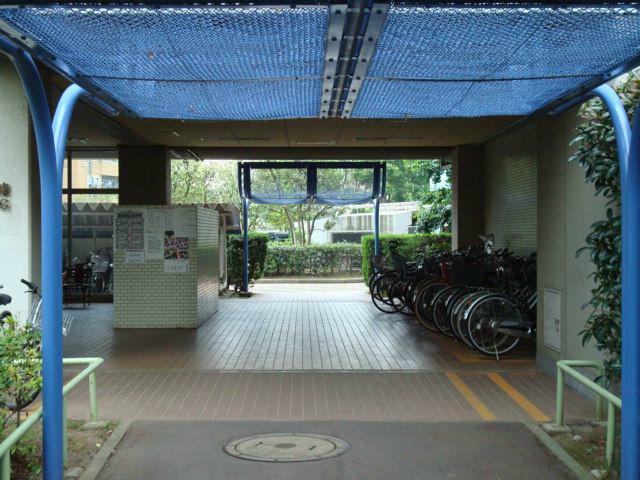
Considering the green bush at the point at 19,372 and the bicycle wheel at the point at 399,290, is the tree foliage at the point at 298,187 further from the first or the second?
the green bush at the point at 19,372

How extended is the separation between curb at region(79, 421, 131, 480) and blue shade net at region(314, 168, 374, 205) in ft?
33.8

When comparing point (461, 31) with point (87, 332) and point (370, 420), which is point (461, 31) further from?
point (87, 332)

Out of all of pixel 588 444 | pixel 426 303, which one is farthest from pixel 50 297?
pixel 426 303

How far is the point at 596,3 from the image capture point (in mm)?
2848

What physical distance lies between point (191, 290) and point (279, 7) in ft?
26.4

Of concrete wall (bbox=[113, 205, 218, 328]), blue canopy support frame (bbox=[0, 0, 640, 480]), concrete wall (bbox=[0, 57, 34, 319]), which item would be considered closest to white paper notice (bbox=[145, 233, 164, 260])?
concrete wall (bbox=[113, 205, 218, 328])

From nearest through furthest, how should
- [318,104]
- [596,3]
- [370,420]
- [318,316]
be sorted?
[596,3] < [318,104] < [370,420] < [318,316]

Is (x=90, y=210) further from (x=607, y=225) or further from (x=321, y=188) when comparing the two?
(x=607, y=225)

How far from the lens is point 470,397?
6258 mm

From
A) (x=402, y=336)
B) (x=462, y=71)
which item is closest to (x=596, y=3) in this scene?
(x=462, y=71)

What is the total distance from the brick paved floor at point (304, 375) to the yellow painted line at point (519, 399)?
10 millimetres

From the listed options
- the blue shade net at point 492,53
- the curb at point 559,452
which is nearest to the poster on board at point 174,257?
the blue shade net at point 492,53

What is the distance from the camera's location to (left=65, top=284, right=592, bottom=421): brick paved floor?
5.82 meters

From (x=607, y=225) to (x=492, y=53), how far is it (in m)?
2.01
